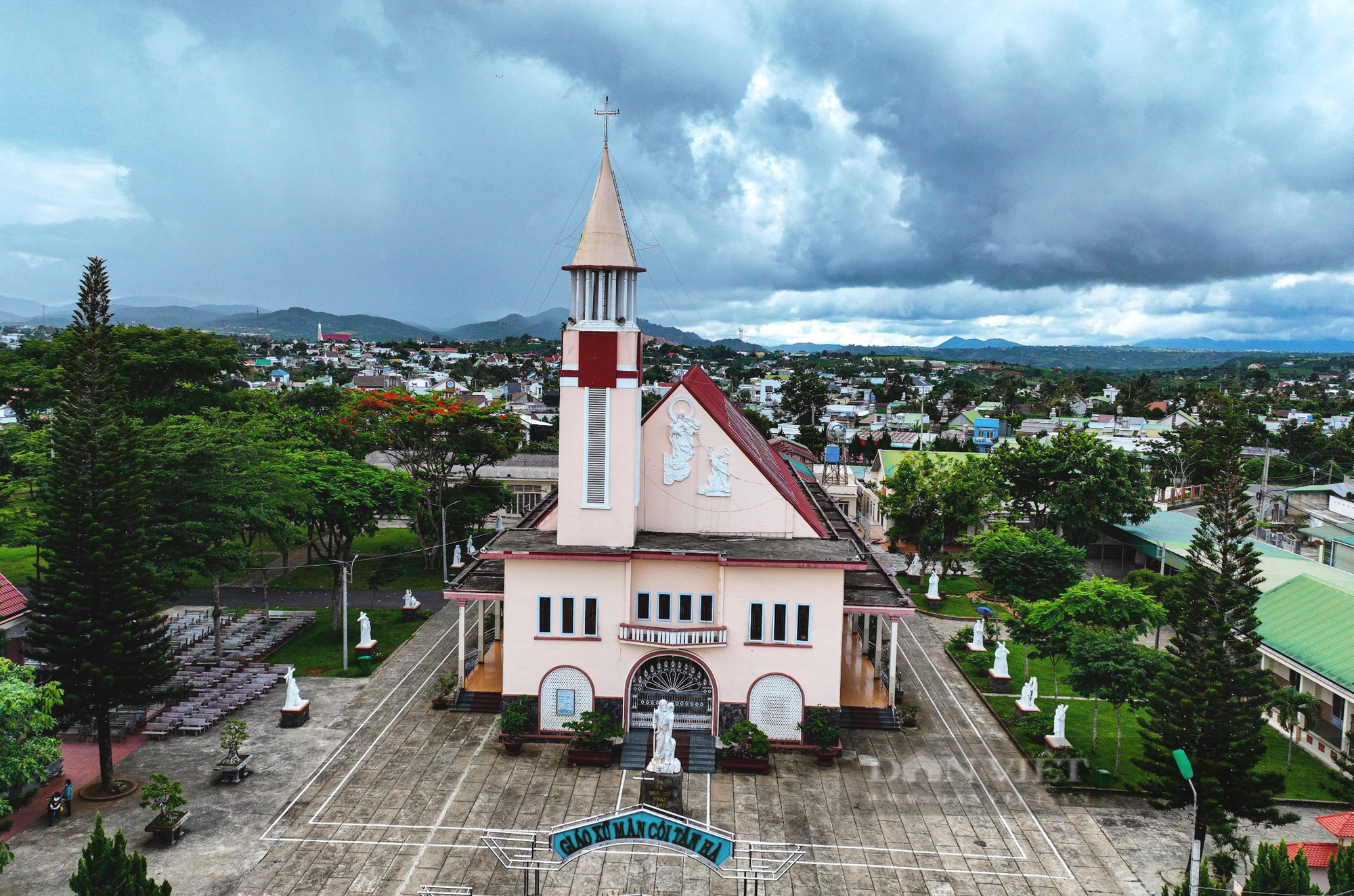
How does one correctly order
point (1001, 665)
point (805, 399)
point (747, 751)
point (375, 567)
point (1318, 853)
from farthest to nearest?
point (805, 399)
point (375, 567)
point (1001, 665)
point (747, 751)
point (1318, 853)

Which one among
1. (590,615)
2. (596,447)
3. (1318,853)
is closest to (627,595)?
(590,615)

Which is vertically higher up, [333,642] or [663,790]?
[663,790]

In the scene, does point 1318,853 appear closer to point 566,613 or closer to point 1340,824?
point 1340,824

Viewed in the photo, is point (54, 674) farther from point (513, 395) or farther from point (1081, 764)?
point (513, 395)

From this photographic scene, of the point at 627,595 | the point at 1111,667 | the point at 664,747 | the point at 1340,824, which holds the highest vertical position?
the point at 627,595

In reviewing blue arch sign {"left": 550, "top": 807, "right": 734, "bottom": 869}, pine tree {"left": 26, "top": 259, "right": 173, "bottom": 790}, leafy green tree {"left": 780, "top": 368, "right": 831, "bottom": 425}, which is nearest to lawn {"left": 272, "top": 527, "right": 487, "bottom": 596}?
pine tree {"left": 26, "top": 259, "right": 173, "bottom": 790}

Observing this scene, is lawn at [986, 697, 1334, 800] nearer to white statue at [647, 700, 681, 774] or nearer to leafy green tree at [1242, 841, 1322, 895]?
leafy green tree at [1242, 841, 1322, 895]

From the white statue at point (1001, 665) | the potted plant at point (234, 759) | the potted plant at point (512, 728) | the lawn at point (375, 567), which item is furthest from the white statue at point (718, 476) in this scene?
the lawn at point (375, 567)
